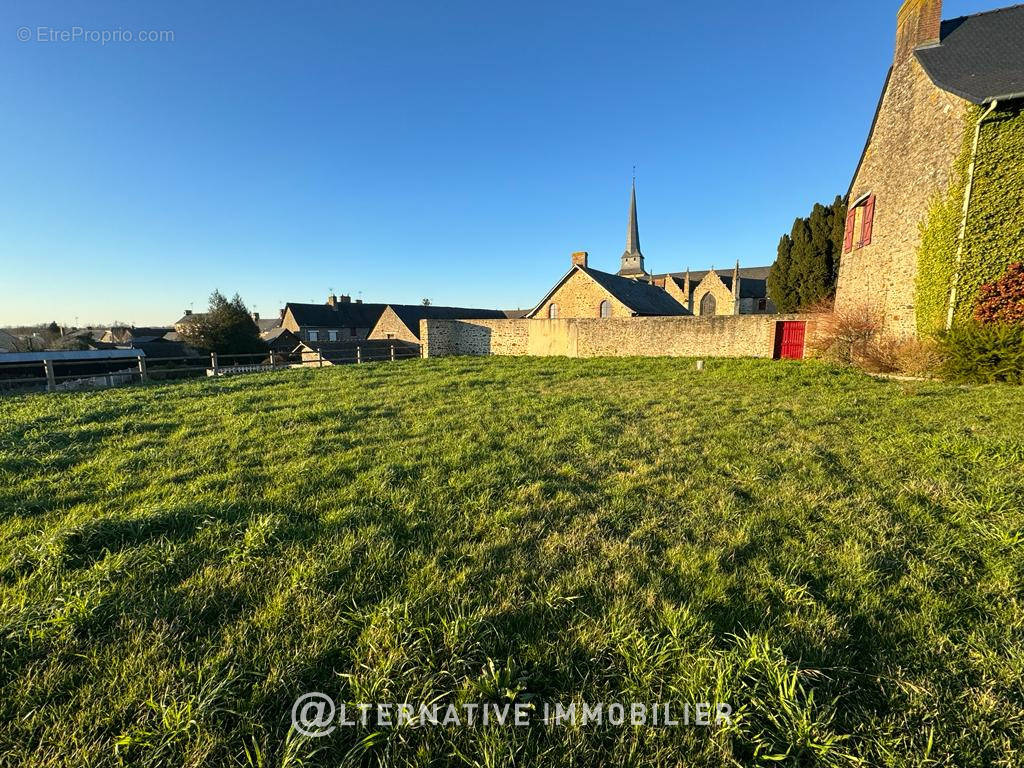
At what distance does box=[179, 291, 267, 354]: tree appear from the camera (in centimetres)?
2838

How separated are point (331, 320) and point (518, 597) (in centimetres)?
4668

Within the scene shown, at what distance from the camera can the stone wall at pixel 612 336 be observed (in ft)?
53.4

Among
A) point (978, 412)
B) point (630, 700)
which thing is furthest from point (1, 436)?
point (978, 412)

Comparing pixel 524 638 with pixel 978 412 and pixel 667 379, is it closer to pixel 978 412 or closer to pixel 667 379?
pixel 978 412

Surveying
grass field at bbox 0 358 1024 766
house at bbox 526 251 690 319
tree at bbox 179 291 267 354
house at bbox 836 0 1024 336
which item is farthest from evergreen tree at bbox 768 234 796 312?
tree at bbox 179 291 267 354

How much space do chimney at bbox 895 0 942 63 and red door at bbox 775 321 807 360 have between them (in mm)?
8505

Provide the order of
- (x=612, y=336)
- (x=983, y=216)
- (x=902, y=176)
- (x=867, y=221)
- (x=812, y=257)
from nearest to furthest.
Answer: (x=983, y=216) → (x=902, y=176) → (x=867, y=221) → (x=612, y=336) → (x=812, y=257)

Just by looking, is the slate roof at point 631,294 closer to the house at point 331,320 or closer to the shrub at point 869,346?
the shrub at point 869,346

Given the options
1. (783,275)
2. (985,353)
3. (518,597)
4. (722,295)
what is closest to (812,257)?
(783,275)

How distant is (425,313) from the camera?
3962cm

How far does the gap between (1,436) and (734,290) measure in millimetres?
46501

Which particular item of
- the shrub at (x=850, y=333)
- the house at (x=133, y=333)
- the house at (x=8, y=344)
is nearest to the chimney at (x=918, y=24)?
the shrub at (x=850, y=333)

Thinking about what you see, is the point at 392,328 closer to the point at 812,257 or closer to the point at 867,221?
the point at 812,257

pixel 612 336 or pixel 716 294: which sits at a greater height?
pixel 716 294
